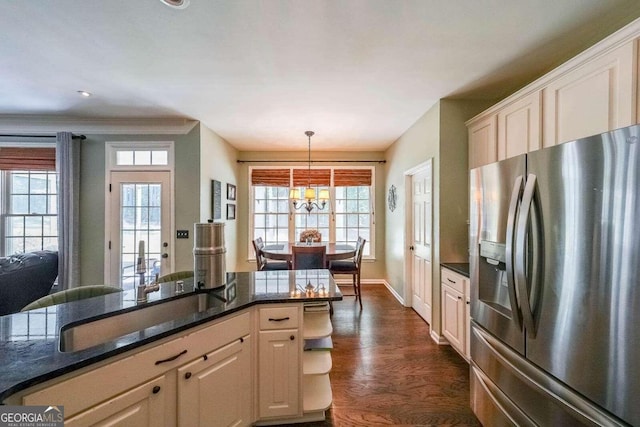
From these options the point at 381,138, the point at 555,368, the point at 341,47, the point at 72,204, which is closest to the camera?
the point at 555,368

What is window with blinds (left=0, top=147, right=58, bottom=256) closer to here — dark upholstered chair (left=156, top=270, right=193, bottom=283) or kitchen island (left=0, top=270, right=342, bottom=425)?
dark upholstered chair (left=156, top=270, right=193, bottom=283)

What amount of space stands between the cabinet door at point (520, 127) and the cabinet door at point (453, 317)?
1396mm

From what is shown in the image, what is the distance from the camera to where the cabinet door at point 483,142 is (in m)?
2.56

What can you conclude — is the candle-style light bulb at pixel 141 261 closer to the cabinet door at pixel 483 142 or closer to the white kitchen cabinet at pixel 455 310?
the white kitchen cabinet at pixel 455 310

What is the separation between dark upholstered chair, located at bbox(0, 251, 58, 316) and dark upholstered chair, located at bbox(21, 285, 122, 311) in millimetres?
1388

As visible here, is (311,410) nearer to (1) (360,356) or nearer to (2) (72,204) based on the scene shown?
(1) (360,356)

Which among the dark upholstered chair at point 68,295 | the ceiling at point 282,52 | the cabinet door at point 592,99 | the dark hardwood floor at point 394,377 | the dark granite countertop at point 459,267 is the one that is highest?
the ceiling at point 282,52

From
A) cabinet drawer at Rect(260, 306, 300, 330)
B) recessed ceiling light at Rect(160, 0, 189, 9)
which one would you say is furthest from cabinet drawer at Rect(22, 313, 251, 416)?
recessed ceiling light at Rect(160, 0, 189, 9)

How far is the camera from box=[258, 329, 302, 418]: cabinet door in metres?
1.65

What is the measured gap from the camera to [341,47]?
2.01 metres

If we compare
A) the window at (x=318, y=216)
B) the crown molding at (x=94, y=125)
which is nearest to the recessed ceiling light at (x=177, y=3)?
the crown molding at (x=94, y=125)

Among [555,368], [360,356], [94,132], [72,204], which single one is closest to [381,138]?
[360,356]

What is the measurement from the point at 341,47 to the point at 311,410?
2.58m

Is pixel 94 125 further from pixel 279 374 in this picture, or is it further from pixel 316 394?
pixel 316 394
